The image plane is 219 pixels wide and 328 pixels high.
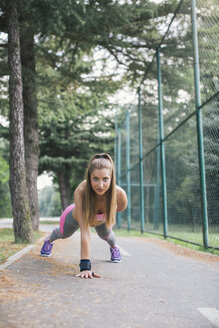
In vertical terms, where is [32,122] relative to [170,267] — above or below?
above

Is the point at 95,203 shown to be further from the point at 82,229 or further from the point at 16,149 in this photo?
the point at 16,149

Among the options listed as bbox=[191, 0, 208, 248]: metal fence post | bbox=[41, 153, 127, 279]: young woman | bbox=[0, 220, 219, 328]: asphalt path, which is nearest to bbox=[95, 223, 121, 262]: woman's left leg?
bbox=[41, 153, 127, 279]: young woman

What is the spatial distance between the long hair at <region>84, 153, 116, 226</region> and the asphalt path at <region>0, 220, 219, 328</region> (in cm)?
60

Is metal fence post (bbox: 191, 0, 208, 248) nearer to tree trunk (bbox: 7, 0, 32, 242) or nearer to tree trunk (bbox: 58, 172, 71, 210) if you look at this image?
tree trunk (bbox: 7, 0, 32, 242)

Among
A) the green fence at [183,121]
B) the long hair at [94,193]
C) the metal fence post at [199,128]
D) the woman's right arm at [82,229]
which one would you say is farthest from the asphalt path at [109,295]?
the green fence at [183,121]

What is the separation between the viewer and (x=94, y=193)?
3750 mm

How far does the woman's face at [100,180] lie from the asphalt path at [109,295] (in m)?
0.85

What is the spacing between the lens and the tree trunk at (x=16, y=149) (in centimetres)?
630

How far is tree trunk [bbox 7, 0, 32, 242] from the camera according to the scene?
6.30 m

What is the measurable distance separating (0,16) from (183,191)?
8.51 meters

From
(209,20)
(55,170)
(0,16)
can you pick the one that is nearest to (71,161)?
(55,170)

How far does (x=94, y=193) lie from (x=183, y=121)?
4.19m

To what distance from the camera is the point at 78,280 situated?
322 cm

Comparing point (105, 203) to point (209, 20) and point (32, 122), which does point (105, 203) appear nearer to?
point (209, 20)
